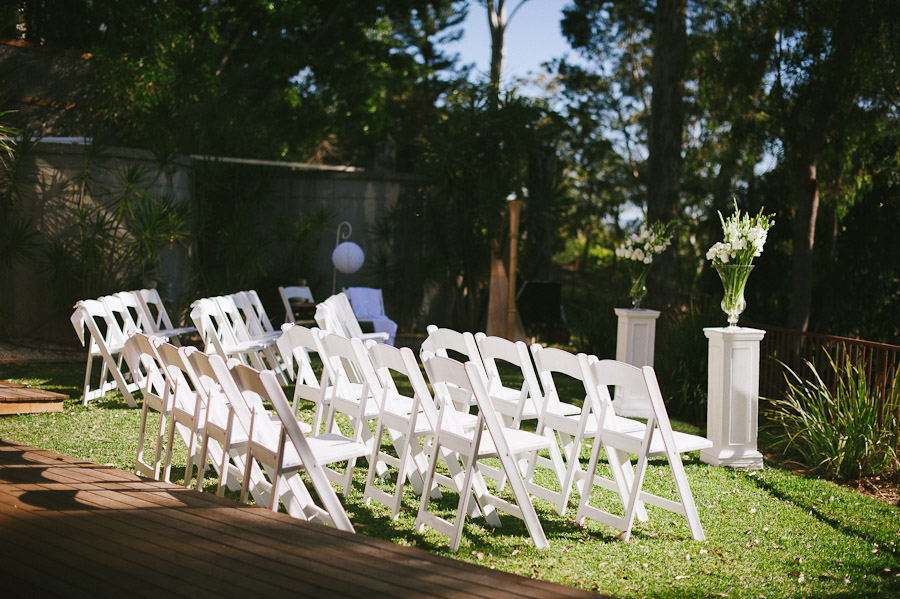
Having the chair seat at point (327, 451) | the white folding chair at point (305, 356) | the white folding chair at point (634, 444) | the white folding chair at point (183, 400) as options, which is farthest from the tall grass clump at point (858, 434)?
the white folding chair at point (183, 400)

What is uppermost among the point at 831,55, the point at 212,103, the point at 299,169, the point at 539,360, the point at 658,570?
the point at 831,55

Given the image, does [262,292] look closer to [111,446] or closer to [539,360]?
[111,446]

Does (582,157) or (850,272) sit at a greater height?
(582,157)

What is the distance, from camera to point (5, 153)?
32.5 ft

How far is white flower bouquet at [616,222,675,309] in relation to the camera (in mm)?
7246

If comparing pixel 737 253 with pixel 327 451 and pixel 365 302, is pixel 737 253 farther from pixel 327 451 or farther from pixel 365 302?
pixel 365 302

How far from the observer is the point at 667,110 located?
1157 cm

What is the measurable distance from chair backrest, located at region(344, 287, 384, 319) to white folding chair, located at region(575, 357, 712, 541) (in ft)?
21.2

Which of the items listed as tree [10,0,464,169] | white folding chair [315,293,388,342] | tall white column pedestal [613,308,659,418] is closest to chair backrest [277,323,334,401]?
white folding chair [315,293,388,342]

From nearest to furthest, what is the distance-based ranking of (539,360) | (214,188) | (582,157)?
(539,360) < (214,188) < (582,157)

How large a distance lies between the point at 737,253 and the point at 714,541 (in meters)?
2.34

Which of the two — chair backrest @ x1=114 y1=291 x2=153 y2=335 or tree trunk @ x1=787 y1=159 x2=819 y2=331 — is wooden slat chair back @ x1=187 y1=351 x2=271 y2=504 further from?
tree trunk @ x1=787 y1=159 x2=819 y2=331

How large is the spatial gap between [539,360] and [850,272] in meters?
11.8

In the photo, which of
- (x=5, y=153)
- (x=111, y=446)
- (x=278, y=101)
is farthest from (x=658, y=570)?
(x=278, y=101)
